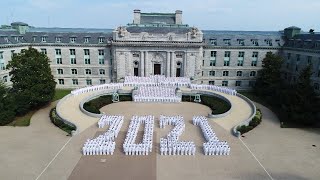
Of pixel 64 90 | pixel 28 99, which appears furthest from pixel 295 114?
pixel 64 90

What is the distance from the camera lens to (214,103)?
199 ft

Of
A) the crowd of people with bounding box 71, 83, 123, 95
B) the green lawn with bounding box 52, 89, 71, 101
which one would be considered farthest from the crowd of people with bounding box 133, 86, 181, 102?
the green lawn with bounding box 52, 89, 71, 101

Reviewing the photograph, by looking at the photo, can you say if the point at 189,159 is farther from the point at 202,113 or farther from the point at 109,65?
the point at 109,65

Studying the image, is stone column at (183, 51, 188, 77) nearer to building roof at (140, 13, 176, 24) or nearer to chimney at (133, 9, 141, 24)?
building roof at (140, 13, 176, 24)

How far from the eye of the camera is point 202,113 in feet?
185

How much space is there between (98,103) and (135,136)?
20932 millimetres

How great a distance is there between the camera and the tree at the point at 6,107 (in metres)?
48.6

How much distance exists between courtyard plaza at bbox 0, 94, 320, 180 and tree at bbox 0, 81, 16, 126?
2.14 meters

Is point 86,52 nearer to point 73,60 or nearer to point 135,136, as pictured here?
point 73,60

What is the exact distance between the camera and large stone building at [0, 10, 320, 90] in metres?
74.2

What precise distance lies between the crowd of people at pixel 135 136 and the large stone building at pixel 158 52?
29556mm

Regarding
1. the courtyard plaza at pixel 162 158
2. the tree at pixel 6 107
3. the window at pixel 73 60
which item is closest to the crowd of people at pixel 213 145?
the courtyard plaza at pixel 162 158

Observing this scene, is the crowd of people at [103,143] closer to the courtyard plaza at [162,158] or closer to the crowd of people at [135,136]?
the courtyard plaza at [162,158]

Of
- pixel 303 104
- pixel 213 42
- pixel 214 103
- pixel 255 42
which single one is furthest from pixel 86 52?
pixel 303 104
